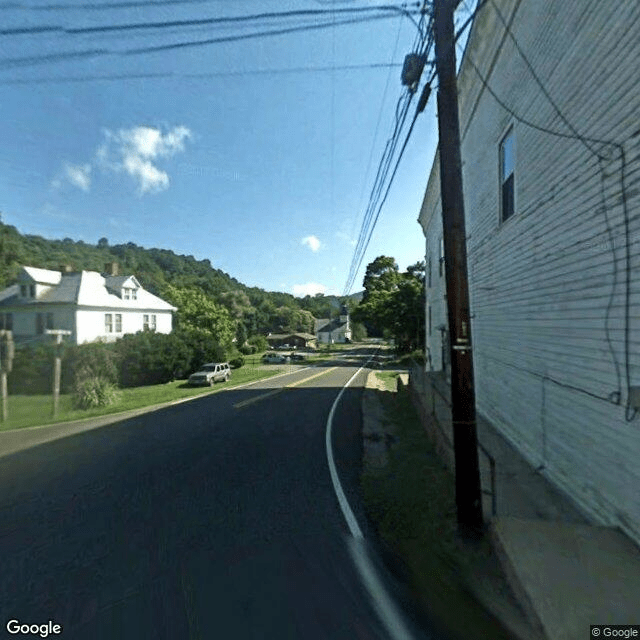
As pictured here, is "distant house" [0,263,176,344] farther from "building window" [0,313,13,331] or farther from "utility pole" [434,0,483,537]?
"utility pole" [434,0,483,537]

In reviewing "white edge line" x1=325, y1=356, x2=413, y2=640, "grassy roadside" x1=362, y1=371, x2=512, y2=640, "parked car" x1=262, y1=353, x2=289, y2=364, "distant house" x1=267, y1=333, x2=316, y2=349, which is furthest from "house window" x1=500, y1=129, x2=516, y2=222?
"distant house" x1=267, y1=333, x2=316, y2=349

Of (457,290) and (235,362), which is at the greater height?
(457,290)

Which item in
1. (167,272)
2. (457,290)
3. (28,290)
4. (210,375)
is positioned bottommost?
(210,375)

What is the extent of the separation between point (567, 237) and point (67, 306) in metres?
33.3

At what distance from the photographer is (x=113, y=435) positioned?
1216cm

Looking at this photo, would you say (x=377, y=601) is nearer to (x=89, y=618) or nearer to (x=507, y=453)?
(x=89, y=618)

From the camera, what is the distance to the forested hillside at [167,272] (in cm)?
4831

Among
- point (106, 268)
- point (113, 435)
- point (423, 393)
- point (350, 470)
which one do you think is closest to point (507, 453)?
point (350, 470)

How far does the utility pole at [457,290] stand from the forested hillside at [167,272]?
40032 millimetres

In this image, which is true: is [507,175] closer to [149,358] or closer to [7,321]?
[149,358]

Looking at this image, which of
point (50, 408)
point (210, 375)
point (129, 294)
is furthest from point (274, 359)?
point (50, 408)

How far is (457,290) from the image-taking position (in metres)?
5.24

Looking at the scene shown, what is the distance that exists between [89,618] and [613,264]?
659 centimetres

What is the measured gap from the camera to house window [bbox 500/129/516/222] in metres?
8.34
